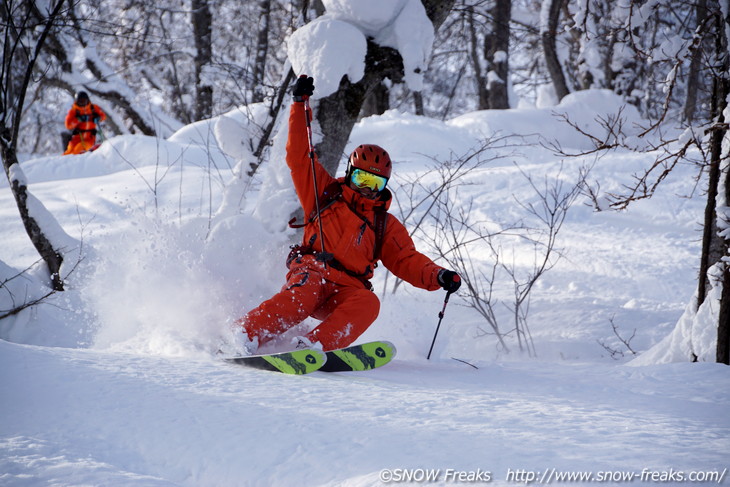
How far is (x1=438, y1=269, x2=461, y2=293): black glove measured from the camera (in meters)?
3.83

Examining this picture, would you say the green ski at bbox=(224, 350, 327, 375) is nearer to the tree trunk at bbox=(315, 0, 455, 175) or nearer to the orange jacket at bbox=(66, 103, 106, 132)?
the tree trunk at bbox=(315, 0, 455, 175)

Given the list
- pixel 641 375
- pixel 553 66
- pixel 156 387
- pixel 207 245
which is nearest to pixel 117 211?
pixel 207 245

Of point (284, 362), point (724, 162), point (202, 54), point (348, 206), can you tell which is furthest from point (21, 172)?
point (202, 54)

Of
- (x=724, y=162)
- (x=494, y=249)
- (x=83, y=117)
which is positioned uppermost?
(x=83, y=117)

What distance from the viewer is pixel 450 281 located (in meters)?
3.85

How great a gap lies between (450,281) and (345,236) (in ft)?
2.49

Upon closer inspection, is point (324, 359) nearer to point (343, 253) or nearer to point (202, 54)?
point (343, 253)

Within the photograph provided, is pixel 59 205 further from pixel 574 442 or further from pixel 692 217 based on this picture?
A: pixel 692 217

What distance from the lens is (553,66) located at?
49.3 ft

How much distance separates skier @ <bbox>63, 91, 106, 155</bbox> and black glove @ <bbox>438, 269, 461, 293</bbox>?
10330mm

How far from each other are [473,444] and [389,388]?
0.83 m

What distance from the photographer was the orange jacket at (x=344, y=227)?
159 inches

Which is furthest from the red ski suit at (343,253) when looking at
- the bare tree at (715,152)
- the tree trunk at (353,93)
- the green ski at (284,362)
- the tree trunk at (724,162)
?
the tree trunk at (724,162)

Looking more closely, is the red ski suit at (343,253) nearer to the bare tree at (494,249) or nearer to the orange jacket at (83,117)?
the bare tree at (494,249)
